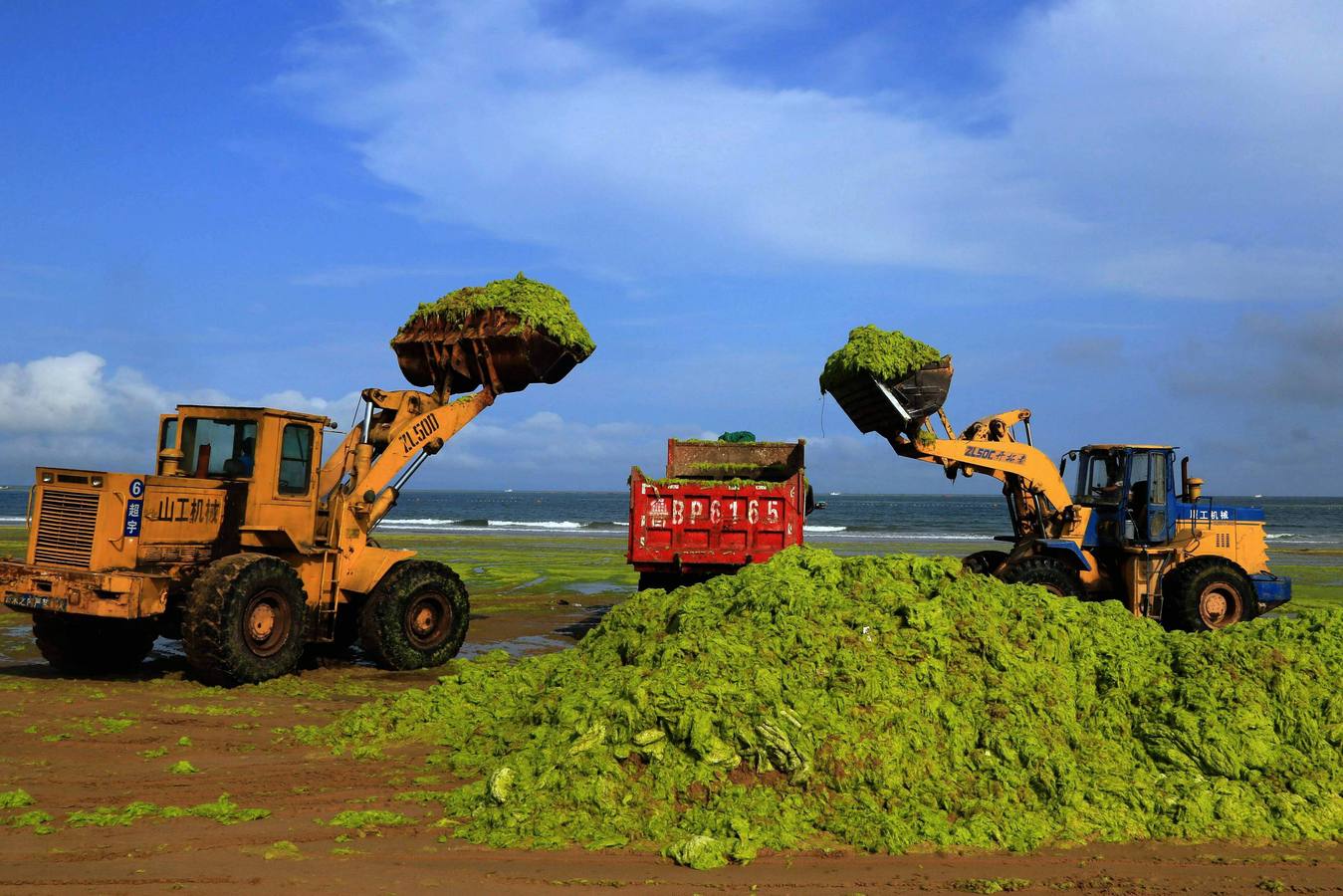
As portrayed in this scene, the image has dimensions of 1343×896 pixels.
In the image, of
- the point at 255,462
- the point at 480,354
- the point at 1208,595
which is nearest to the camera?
the point at 255,462

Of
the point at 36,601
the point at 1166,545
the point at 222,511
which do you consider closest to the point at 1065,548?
the point at 1166,545

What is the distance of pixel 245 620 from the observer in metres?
10.1

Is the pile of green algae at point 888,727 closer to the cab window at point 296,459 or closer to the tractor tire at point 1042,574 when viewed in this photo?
the cab window at point 296,459

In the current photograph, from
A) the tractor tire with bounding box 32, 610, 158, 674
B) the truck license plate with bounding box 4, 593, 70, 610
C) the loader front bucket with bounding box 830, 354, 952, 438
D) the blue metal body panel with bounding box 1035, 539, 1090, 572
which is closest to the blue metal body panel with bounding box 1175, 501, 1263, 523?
the blue metal body panel with bounding box 1035, 539, 1090, 572

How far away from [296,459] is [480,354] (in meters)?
2.56

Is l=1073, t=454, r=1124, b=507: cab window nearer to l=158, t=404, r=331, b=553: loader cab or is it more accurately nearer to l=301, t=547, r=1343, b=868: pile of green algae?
l=301, t=547, r=1343, b=868: pile of green algae

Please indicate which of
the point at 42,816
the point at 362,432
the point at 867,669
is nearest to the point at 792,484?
the point at 362,432

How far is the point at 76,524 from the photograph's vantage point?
10133 millimetres

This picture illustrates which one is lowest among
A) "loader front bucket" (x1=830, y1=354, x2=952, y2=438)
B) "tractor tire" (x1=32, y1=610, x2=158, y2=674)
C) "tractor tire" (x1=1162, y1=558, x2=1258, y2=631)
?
"tractor tire" (x1=32, y1=610, x2=158, y2=674)

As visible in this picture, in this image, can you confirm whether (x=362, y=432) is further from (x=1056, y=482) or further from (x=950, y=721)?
(x=1056, y=482)

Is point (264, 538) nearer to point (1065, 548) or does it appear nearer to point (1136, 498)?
point (1065, 548)

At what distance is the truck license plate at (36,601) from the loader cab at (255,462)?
1703mm

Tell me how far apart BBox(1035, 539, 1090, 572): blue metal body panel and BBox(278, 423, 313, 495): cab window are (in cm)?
978

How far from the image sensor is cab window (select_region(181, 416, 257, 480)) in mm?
11055
